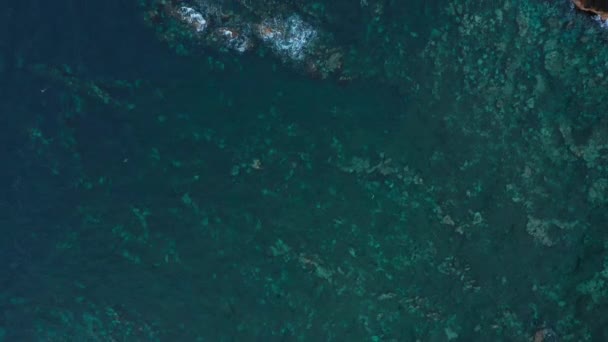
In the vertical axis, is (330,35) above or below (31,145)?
above

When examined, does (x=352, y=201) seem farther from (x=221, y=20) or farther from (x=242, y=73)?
(x=221, y=20)

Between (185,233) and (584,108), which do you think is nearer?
(584,108)

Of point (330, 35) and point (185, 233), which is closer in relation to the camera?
point (330, 35)

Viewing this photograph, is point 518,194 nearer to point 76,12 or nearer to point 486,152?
point 486,152

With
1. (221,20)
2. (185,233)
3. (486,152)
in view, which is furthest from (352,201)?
(221,20)

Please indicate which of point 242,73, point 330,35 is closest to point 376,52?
point 330,35

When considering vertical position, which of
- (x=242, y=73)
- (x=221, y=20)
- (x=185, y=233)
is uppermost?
(x=221, y=20)

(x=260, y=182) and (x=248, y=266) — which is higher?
(x=260, y=182)
